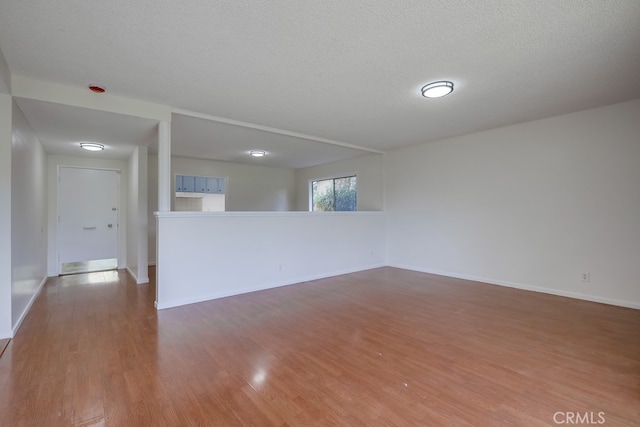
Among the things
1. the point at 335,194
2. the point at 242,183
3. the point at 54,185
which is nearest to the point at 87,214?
the point at 54,185

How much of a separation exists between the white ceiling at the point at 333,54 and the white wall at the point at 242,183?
2.84 meters

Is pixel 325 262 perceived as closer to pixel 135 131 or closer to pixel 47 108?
pixel 135 131

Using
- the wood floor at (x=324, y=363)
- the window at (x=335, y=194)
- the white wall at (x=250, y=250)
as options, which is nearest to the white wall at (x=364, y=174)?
the window at (x=335, y=194)

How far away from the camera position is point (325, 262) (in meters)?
5.21

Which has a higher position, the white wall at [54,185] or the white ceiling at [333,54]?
the white ceiling at [333,54]

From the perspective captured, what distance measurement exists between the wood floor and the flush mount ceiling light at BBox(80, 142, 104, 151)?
234cm

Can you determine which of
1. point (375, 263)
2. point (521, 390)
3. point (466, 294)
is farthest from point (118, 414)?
point (375, 263)

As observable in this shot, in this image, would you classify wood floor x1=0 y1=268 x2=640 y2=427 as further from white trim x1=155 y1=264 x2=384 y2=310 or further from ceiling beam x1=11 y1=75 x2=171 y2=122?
ceiling beam x1=11 y1=75 x2=171 y2=122

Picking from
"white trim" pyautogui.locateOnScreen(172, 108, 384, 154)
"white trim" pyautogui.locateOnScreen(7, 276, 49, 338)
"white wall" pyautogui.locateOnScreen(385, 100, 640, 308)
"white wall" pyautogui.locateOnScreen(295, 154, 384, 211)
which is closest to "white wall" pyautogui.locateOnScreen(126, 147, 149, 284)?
"white trim" pyautogui.locateOnScreen(7, 276, 49, 338)

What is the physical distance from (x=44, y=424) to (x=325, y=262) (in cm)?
396

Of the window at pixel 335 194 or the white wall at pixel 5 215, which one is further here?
the window at pixel 335 194

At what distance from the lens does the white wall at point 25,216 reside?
2.89 metres

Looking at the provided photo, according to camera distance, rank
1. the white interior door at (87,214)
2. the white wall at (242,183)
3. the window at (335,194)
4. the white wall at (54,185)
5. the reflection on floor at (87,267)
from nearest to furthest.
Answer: the white wall at (54,185), the white interior door at (87,214), the reflection on floor at (87,267), the white wall at (242,183), the window at (335,194)

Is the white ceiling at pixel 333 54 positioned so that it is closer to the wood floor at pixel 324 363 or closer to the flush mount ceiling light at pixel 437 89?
the flush mount ceiling light at pixel 437 89
